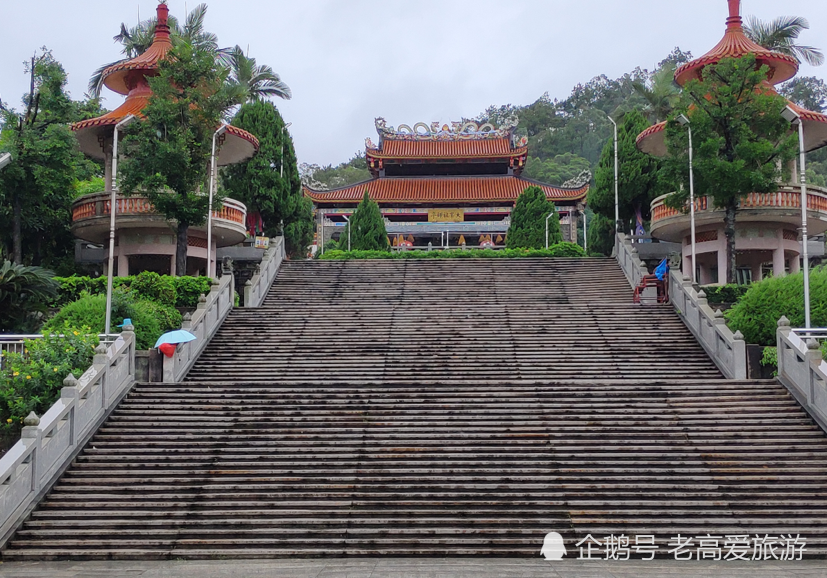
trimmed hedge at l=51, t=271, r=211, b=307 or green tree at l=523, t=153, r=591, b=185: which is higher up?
green tree at l=523, t=153, r=591, b=185

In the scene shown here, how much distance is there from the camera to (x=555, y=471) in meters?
11.2

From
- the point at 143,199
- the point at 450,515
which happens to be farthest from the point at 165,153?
the point at 450,515

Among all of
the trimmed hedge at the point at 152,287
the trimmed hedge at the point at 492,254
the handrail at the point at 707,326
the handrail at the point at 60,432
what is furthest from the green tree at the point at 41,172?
the handrail at the point at 707,326

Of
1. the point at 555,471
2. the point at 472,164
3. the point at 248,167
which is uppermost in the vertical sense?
the point at 472,164

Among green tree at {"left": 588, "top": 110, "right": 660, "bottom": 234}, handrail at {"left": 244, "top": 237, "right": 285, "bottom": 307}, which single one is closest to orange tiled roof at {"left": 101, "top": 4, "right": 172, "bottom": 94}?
handrail at {"left": 244, "top": 237, "right": 285, "bottom": 307}

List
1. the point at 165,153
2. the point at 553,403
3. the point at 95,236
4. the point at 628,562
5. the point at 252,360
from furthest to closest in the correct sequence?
1. the point at 95,236
2. the point at 165,153
3. the point at 252,360
4. the point at 553,403
5. the point at 628,562

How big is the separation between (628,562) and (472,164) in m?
37.4

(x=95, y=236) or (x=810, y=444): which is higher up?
(x=95, y=236)

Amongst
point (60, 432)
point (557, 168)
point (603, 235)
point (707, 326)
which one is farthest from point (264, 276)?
point (557, 168)

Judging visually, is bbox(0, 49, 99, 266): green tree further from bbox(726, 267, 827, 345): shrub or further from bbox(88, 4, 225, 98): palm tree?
bbox(726, 267, 827, 345): shrub

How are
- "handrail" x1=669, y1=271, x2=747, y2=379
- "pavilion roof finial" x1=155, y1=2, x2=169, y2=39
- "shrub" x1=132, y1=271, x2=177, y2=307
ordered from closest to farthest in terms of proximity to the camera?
"handrail" x1=669, y1=271, x2=747, y2=379 → "shrub" x1=132, y1=271, x2=177, y2=307 → "pavilion roof finial" x1=155, y1=2, x2=169, y2=39

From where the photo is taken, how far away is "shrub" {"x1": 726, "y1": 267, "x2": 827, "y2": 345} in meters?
15.6

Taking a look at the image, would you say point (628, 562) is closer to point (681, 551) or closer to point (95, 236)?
point (681, 551)

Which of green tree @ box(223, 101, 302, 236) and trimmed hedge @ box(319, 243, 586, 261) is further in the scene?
green tree @ box(223, 101, 302, 236)
